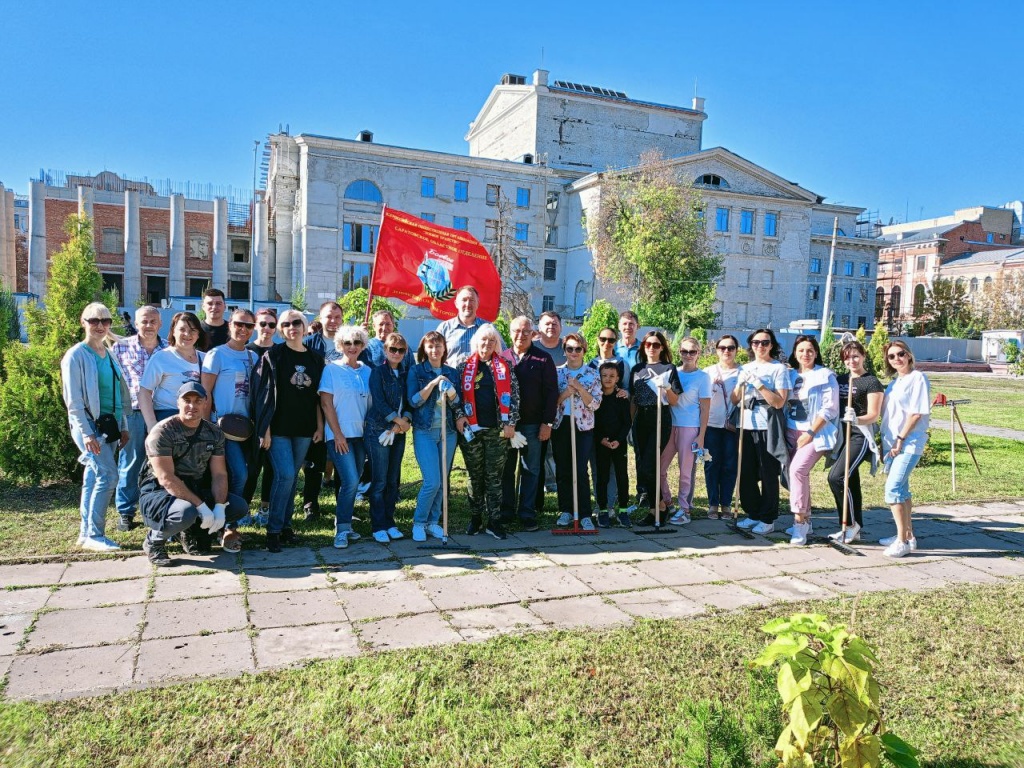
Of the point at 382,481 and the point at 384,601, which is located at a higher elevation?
the point at 382,481

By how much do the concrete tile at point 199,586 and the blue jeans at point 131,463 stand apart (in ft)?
5.03

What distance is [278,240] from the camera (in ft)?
154

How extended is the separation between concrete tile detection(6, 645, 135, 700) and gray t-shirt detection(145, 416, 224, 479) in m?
1.71

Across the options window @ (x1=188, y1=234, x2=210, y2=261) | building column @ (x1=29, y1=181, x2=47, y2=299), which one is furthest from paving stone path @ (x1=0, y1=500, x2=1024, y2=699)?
window @ (x1=188, y1=234, x2=210, y2=261)

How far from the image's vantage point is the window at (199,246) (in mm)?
46062

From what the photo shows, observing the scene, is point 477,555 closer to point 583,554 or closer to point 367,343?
point 583,554

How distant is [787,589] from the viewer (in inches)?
208

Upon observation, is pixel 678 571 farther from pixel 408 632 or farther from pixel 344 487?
pixel 344 487

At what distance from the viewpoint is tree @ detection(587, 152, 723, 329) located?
4134 cm

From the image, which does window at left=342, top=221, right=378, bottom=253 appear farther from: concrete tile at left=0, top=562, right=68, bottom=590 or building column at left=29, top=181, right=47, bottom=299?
concrete tile at left=0, top=562, right=68, bottom=590

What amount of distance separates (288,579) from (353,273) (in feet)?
135

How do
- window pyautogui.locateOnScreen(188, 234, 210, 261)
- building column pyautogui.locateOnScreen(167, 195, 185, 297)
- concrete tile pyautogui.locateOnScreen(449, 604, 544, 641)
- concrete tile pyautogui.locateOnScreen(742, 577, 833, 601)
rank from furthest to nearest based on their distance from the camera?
1. window pyautogui.locateOnScreen(188, 234, 210, 261)
2. building column pyautogui.locateOnScreen(167, 195, 185, 297)
3. concrete tile pyautogui.locateOnScreen(742, 577, 833, 601)
4. concrete tile pyautogui.locateOnScreen(449, 604, 544, 641)

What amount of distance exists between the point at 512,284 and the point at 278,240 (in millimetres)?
15971

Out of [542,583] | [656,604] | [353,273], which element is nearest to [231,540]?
[542,583]
